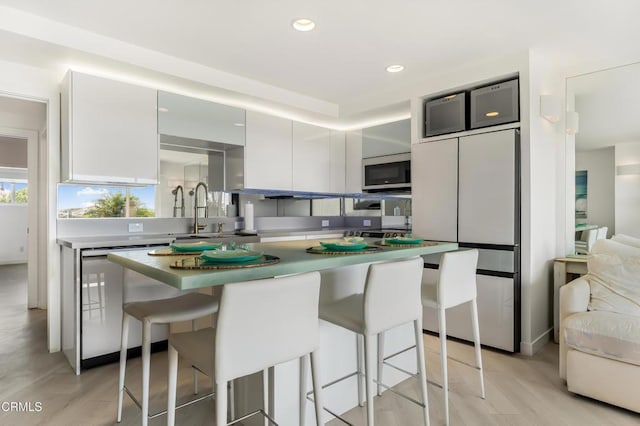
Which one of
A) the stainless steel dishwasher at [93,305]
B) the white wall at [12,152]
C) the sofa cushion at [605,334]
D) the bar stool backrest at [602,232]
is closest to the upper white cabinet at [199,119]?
the stainless steel dishwasher at [93,305]

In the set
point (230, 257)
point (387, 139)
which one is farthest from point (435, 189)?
point (230, 257)

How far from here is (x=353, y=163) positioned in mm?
4570

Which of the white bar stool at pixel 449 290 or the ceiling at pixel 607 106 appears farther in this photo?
the ceiling at pixel 607 106

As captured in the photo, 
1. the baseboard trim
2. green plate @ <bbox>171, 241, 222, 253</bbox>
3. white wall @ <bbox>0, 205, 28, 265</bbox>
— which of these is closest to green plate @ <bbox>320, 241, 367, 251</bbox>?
green plate @ <bbox>171, 241, 222, 253</bbox>

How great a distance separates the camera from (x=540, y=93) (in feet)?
9.96

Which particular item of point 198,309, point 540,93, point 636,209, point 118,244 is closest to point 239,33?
point 118,244

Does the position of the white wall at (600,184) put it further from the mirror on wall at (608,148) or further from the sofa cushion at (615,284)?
the sofa cushion at (615,284)

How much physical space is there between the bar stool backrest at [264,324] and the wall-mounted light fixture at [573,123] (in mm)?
3054

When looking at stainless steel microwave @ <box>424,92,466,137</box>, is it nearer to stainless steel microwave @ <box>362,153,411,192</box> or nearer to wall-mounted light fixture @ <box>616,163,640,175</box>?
stainless steel microwave @ <box>362,153,411,192</box>

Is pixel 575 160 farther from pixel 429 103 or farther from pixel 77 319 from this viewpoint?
pixel 77 319

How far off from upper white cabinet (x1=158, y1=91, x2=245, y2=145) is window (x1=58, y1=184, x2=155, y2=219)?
0.63 meters

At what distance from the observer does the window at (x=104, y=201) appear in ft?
9.95

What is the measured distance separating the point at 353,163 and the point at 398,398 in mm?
2905

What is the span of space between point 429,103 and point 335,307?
244cm
